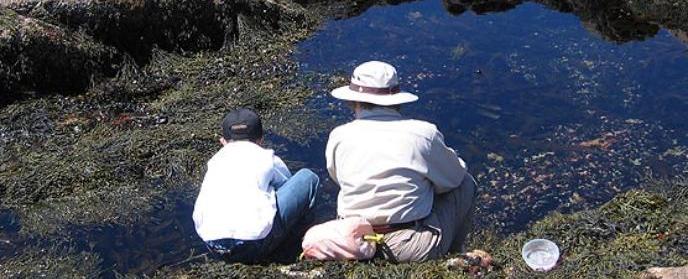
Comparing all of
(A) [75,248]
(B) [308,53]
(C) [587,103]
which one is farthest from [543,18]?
(A) [75,248]

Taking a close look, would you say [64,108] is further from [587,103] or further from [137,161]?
[587,103]

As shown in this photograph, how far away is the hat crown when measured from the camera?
5.74 m

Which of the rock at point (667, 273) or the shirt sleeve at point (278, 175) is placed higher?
the shirt sleeve at point (278, 175)

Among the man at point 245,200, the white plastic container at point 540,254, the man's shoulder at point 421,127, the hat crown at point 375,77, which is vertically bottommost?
the white plastic container at point 540,254

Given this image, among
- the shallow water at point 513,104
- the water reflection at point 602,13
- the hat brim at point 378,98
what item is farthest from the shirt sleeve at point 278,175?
the water reflection at point 602,13

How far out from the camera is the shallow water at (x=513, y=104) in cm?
773

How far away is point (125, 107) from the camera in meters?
9.97

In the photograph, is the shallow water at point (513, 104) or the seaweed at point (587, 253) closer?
the seaweed at point (587, 253)

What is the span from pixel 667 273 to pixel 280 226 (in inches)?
102

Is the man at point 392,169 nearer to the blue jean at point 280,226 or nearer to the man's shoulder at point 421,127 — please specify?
the man's shoulder at point 421,127

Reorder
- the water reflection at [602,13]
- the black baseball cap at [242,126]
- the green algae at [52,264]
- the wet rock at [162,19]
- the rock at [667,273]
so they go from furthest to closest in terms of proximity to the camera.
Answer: the water reflection at [602,13] → the wet rock at [162,19] → the green algae at [52,264] → the black baseball cap at [242,126] → the rock at [667,273]

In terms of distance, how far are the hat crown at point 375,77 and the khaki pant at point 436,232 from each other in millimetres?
948

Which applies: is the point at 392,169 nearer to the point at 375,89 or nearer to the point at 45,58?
the point at 375,89

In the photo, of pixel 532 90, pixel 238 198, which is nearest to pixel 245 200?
pixel 238 198
